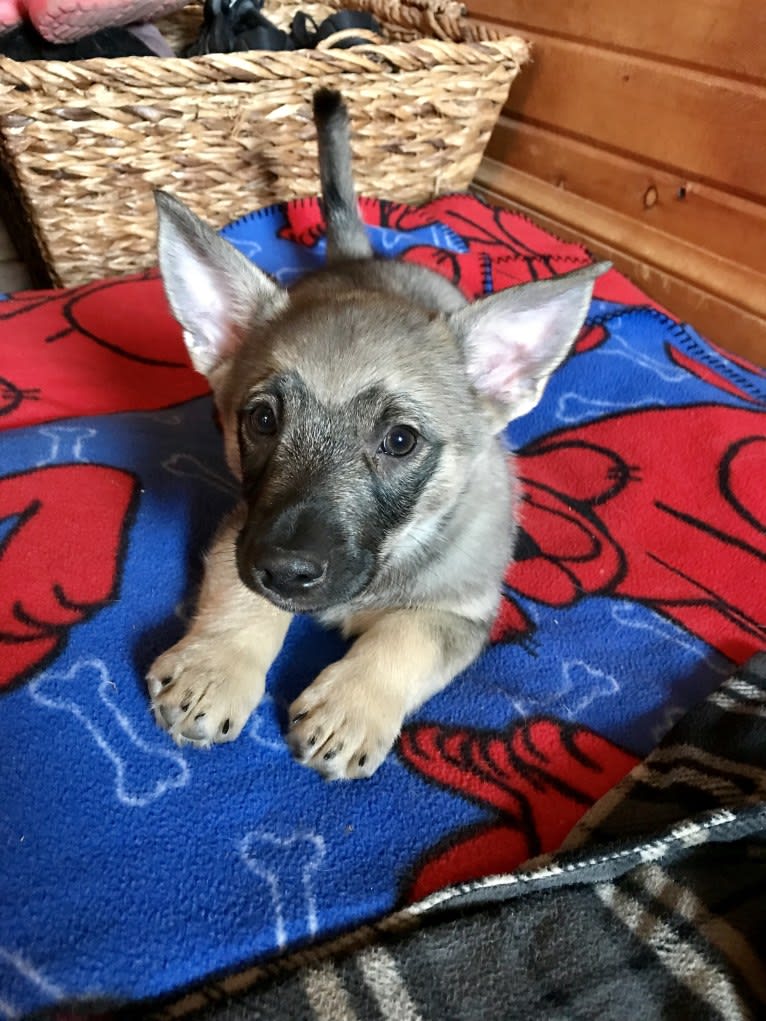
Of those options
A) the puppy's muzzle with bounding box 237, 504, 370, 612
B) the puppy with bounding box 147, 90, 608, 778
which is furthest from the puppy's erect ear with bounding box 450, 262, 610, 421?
the puppy's muzzle with bounding box 237, 504, 370, 612

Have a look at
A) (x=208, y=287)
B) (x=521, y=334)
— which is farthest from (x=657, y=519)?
(x=208, y=287)

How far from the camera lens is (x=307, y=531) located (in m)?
1.40

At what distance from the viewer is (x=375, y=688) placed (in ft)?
4.89

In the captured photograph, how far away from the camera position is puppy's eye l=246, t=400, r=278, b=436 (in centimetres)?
162

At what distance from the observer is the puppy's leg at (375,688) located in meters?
1.43

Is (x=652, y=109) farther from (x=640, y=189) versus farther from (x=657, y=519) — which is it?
(x=657, y=519)

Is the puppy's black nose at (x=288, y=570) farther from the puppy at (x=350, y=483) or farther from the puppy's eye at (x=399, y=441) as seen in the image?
the puppy's eye at (x=399, y=441)

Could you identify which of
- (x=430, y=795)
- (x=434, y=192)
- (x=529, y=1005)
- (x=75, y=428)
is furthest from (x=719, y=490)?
(x=434, y=192)

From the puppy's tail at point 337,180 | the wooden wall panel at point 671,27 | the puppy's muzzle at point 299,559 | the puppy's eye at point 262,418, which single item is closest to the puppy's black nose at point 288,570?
the puppy's muzzle at point 299,559

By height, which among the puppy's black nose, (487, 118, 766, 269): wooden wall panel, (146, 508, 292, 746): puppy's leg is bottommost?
(146, 508, 292, 746): puppy's leg

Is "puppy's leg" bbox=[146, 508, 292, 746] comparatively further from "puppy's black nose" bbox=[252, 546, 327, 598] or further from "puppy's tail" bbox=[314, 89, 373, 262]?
"puppy's tail" bbox=[314, 89, 373, 262]

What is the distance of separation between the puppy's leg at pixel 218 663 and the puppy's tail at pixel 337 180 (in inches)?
53.2

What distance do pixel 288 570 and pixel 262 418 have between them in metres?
0.39

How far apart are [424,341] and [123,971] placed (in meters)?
1.19
